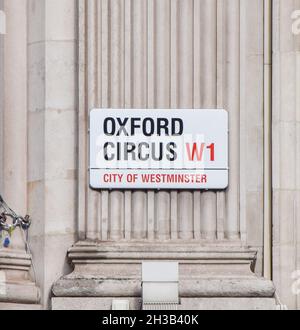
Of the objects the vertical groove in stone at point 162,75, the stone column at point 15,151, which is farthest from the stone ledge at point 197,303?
→ the vertical groove in stone at point 162,75

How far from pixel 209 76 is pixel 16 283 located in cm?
363

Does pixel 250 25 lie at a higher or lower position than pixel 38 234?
higher

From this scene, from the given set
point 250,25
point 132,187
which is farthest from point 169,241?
point 250,25

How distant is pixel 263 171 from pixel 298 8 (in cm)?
219

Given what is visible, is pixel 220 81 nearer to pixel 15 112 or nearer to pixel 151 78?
pixel 151 78

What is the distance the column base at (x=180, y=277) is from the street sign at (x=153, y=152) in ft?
2.68

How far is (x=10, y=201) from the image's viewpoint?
1355 inches

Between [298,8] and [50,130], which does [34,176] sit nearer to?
[50,130]

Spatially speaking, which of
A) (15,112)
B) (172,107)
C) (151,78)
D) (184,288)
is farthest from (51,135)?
(184,288)

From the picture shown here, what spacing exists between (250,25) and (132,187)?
2732mm

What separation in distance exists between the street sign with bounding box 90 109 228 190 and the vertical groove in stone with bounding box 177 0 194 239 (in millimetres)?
203

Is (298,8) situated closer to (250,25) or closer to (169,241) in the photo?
(250,25)

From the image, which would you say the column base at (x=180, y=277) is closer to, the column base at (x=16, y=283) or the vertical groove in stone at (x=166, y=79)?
the vertical groove in stone at (x=166, y=79)
